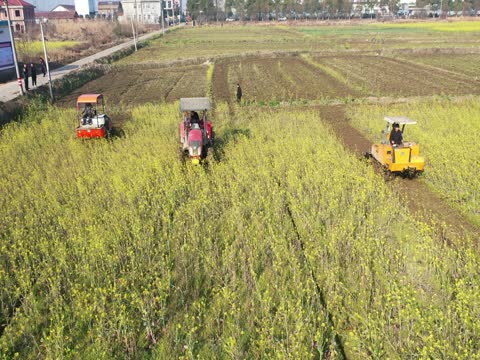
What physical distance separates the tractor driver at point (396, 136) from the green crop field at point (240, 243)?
44.3 inches

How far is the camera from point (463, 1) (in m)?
128

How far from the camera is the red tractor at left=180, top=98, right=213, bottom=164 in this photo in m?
11.8

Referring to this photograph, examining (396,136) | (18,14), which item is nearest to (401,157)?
(396,136)

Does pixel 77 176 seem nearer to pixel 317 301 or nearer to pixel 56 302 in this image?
pixel 56 302

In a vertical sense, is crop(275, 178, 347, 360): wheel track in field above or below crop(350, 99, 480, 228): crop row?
below

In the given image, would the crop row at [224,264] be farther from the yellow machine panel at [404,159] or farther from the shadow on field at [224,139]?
the shadow on field at [224,139]

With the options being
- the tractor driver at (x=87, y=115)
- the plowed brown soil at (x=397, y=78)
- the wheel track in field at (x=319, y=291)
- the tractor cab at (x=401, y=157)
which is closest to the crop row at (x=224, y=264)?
the wheel track in field at (x=319, y=291)

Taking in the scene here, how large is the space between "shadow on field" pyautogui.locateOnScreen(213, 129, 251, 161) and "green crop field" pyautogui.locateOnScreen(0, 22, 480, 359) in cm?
9

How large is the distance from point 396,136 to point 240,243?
6198 millimetres

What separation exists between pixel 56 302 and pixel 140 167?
6.20 m

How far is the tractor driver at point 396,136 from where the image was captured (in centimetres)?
1148

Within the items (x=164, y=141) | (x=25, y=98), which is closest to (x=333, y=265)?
(x=164, y=141)

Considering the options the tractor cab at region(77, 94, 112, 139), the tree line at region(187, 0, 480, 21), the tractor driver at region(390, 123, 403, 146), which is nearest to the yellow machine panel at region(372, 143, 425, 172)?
Answer: the tractor driver at region(390, 123, 403, 146)

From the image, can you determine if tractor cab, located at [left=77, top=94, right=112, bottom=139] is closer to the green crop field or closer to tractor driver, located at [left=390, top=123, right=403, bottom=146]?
the green crop field
